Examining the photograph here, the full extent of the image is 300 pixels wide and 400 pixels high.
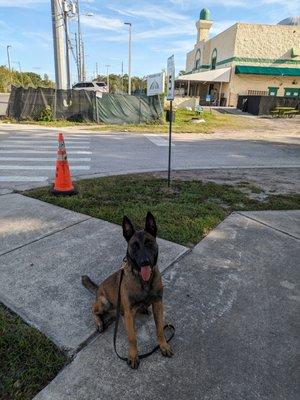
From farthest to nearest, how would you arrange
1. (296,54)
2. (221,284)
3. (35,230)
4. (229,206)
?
1. (296,54)
2. (229,206)
3. (35,230)
4. (221,284)

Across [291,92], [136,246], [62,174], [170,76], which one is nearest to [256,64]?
[291,92]

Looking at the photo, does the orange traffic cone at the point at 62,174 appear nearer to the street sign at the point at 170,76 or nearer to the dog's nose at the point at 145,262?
the street sign at the point at 170,76

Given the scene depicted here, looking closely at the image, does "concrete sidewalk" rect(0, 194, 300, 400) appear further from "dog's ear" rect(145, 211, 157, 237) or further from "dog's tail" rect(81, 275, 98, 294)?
"dog's ear" rect(145, 211, 157, 237)

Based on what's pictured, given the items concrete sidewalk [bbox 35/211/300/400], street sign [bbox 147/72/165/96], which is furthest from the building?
concrete sidewalk [bbox 35/211/300/400]

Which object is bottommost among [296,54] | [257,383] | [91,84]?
[257,383]

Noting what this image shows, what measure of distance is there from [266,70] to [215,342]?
4580cm

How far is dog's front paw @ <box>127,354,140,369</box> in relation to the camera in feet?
7.43

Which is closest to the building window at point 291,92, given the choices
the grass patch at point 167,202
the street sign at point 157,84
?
the street sign at point 157,84

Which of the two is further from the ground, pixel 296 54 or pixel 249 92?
pixel 296 54

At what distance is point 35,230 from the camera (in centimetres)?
429

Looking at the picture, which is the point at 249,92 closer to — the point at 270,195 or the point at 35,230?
the point at 270,195

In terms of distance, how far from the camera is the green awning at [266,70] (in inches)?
1650

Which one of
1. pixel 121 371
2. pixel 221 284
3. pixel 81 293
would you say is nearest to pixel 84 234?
pixel 81 293

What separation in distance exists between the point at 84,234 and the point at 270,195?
3697mm
